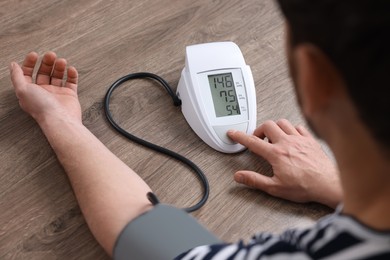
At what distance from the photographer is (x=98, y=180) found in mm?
808

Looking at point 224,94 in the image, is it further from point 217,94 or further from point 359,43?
point 359,43

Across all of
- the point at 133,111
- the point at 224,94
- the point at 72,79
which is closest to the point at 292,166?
the point at 224,94

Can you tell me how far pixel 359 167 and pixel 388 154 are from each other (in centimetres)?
4

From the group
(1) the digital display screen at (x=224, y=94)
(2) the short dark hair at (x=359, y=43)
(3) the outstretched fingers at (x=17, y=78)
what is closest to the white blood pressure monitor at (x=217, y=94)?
(1) the digital display screen at (x=224, y=94)

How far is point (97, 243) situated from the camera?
77 cm

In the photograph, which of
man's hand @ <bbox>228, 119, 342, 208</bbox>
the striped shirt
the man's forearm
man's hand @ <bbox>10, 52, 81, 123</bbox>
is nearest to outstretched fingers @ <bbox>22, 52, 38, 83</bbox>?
man's hand @ <bbox>10, 52, 81, 123</bbox>

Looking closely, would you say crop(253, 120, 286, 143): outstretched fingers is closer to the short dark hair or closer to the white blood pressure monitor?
the white blood pressure monitor

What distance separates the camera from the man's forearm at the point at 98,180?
0.77 m

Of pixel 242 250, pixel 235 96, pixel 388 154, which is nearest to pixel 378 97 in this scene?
pixel 388 154

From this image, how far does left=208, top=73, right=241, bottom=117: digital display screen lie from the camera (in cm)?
92

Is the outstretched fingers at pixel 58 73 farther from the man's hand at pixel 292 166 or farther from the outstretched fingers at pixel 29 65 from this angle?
the man's hand at pixel 292 166

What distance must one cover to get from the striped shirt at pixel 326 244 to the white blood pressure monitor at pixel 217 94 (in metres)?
0.28

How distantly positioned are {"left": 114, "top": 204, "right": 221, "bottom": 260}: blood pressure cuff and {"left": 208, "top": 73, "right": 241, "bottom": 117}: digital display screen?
215mm

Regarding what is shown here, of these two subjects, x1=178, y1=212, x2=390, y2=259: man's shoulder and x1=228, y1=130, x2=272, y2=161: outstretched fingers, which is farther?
x1=228, y1=130, x2=272, y2=161: outstretched fingers
